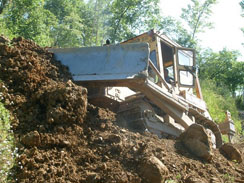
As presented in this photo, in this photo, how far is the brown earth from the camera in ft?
11.8

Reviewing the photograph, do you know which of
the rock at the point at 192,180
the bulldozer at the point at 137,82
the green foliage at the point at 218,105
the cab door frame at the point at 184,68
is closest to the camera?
the rock at the point at 192,180

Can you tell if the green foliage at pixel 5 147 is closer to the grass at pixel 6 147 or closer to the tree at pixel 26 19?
the grass at pixel 6 147

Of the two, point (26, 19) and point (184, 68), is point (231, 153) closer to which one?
point (184, 68)

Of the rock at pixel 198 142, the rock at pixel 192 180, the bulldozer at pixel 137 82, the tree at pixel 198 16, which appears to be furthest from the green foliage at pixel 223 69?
the rock at pixel 192 180

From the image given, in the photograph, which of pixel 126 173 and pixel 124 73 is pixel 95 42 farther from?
pixel 126 173

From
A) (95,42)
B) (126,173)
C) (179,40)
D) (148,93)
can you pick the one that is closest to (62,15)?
(95,42)

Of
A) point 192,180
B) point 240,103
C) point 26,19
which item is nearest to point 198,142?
point 192,180

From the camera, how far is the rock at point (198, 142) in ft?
17.2

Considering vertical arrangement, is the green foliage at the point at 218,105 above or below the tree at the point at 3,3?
below

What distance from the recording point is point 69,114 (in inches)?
168

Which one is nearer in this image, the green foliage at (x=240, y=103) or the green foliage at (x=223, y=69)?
the green foliage at (x=240, y=103)

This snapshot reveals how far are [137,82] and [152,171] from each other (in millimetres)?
1893

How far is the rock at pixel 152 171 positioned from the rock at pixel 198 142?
1.51 meters

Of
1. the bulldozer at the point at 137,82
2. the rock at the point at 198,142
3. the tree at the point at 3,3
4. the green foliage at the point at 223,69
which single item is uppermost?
the tree at the point at 3,3
